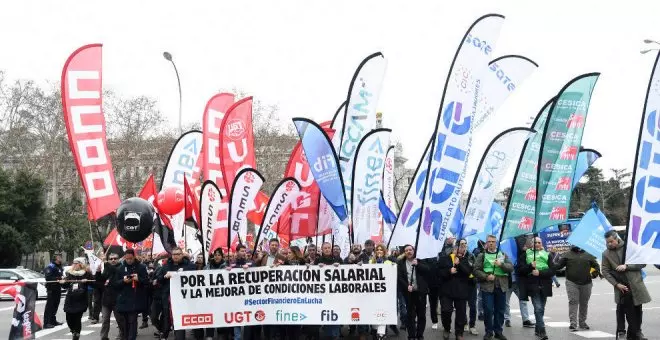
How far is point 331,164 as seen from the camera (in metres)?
12.3

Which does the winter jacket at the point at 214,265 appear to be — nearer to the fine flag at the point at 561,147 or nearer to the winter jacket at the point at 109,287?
the winter jacket at the point at 109,287

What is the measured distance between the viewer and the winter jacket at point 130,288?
10.8 meters

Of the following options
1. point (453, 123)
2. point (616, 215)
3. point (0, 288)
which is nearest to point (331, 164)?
point (453, 123)

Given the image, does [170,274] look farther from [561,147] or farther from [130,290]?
[561,147]

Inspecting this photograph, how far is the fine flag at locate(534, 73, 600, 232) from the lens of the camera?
1091 centimetres

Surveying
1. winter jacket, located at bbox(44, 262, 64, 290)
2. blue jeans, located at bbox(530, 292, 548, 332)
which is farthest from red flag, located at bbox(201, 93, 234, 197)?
blue jeans, located at bbox(530, 292, 548, 332)

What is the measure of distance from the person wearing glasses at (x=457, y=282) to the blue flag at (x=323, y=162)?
2295mm

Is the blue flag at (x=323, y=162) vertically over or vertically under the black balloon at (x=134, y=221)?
over

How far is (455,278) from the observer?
10742mm

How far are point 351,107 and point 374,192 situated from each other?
196 cm

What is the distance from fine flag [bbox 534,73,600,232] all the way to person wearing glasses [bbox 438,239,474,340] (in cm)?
130

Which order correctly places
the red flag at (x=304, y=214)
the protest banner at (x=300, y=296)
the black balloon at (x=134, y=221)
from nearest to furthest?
the protest banner at (x=300, y=296) → the black balloon at (x=134, y=221) → the red flag at (x=304, y=214)

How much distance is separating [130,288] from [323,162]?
402 cm

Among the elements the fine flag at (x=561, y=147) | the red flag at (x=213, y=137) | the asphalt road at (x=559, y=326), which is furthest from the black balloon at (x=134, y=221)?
the fine flag at (x=561, y=147)
